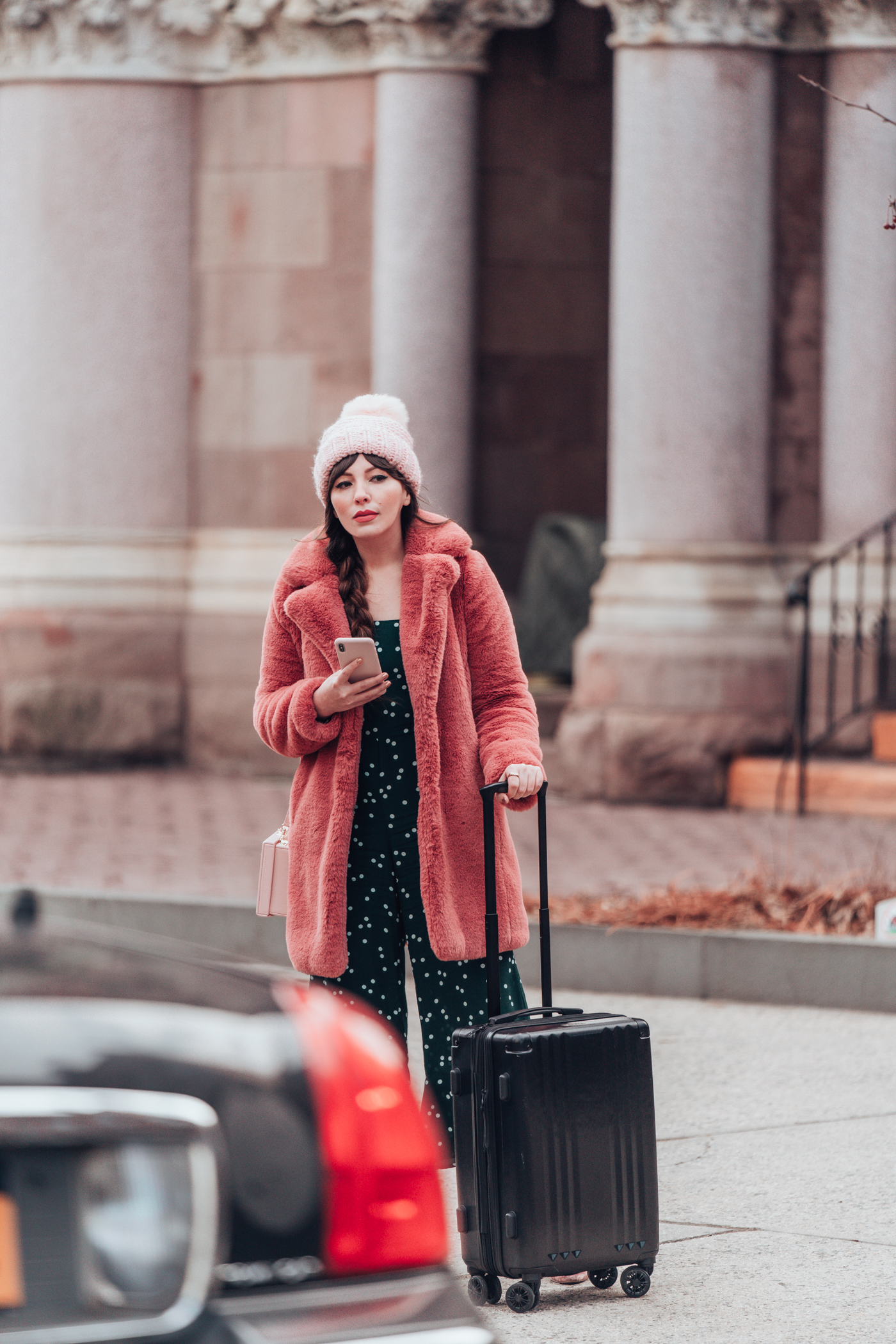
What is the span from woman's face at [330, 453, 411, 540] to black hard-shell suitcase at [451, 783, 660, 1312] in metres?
1.08

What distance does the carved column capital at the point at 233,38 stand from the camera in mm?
13391

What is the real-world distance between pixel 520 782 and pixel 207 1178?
209cm

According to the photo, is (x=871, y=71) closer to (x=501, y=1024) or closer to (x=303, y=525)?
(x=303, y=525)

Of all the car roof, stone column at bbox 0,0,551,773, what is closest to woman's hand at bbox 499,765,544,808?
the car roof

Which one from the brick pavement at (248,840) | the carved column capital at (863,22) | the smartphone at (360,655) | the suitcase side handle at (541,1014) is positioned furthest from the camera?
the carved column capital at (863,22)

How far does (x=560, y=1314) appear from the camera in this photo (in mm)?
4328

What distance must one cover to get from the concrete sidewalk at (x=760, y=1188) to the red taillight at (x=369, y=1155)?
5.69 ft

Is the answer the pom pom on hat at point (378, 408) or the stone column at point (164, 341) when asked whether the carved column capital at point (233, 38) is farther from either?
the pom pom on hat at point (378, 408)

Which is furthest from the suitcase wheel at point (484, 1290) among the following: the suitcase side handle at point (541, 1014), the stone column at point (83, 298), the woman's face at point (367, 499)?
the stone column at point (83, 298)

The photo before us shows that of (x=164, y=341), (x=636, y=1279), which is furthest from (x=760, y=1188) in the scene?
(x=164, y=341)

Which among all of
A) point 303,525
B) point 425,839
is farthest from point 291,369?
point 425,839

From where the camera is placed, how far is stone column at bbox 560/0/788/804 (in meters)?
12.3

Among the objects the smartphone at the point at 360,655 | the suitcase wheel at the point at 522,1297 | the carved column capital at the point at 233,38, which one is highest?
the carved column capital at the point at 233,38

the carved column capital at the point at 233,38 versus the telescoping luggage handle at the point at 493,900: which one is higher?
the carved column capital at the point at 233,38
